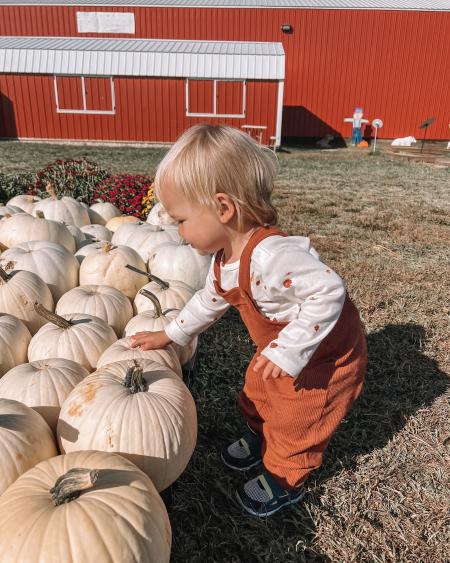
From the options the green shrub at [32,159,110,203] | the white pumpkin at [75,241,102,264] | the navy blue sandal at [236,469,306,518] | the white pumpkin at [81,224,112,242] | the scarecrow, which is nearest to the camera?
the navy blue sandal at [236,469,306,518]

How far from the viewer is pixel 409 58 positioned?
21.0 m

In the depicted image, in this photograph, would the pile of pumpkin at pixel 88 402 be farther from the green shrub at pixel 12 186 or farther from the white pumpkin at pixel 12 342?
the green shrub at pixel 12 186

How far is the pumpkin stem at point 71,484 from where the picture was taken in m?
1.34

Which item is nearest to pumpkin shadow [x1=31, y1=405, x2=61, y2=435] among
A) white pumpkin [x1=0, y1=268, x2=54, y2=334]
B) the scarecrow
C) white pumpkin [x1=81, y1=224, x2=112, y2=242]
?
white pumpkin [x1=0, y1=268, x2=54, y2=334]

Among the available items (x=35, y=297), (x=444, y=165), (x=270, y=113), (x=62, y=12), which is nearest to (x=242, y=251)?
(x=35, y=297)

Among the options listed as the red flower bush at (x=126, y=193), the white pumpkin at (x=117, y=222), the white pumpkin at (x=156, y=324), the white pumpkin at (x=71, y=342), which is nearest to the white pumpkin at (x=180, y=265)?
the white pumpkin at (x=156, y=324)

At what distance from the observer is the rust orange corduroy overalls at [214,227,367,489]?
2025 mm

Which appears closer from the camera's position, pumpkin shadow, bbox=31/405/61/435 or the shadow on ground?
the shadow on ground

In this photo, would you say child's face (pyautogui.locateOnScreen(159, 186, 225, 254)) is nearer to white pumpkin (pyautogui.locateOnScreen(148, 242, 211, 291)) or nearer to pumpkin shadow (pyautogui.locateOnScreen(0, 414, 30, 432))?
pumpkin shadow (pyautogui.locateOnScreen(0, 414, 30, 432))

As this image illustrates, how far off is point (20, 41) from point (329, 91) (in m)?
14.1

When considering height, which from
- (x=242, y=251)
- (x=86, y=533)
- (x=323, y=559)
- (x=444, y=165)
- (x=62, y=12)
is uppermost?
(x=62, y=12)

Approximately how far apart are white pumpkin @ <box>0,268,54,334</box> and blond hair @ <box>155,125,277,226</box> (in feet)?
4.64

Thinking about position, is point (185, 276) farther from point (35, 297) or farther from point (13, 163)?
point (13, 163)

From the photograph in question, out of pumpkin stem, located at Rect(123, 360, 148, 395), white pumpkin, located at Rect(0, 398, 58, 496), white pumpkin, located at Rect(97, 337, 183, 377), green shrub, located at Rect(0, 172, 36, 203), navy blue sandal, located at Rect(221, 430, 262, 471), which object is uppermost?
pumpkin stem, located at Rect(123, 360, 148, 395)
